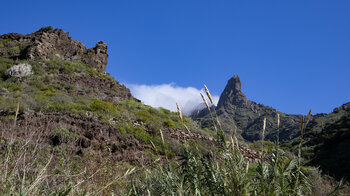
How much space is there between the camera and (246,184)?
2.97 ft

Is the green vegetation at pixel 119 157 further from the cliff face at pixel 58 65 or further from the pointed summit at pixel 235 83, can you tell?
the pointed summit at pixel 235 83

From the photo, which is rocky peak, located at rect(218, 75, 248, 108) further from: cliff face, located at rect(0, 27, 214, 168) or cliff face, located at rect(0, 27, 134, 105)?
cliff face, located at rect(0, 27, 214, 168)

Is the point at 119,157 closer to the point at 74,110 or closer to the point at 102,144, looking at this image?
the point at 102,144

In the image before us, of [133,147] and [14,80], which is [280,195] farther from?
[14,80]

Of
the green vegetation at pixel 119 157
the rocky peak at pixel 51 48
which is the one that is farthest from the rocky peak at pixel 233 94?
the green vegetation at pixel 119 157

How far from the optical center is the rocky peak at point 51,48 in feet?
72.0

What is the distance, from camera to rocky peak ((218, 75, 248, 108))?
414ft

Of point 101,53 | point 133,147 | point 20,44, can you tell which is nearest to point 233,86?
point 101,53

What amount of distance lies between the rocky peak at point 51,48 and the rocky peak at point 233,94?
10277 cm

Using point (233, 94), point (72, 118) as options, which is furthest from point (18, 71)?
point (233, 94)

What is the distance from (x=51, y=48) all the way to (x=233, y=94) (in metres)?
120

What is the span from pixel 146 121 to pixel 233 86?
135139 mm

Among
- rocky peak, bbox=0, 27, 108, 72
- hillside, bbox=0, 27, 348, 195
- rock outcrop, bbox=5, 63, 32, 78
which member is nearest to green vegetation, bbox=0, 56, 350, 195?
hillside, bbox=0, 27, 348, 195

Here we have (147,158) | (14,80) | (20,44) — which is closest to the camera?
(147,158)
